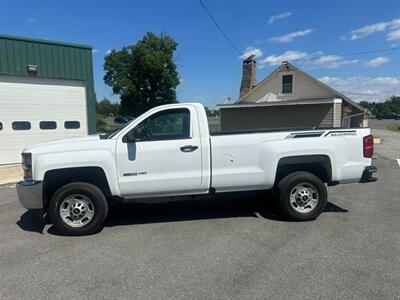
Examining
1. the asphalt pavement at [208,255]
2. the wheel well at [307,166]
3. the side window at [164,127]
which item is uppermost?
the side window at [164,127]

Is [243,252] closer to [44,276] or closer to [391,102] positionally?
[44,276]

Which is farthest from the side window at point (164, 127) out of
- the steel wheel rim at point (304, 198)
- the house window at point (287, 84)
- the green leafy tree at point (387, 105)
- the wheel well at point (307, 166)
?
the green leafy tree at point (387, 105)

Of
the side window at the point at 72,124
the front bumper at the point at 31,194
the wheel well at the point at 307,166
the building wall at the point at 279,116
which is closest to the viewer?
the front bumper at the point at 31,194

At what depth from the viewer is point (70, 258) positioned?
422 cm

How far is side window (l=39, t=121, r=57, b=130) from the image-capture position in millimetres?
12898

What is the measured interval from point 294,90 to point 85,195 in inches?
854

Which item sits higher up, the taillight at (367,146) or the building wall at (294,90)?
the building wall at (294,90)

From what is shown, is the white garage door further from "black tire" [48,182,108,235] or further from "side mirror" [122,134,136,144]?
"side mirror" [122,134,136,144]

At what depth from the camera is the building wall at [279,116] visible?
2097cm

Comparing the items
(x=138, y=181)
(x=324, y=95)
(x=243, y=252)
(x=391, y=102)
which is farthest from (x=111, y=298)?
(x=391, y=102)

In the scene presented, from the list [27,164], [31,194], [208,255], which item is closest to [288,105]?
[208,255]

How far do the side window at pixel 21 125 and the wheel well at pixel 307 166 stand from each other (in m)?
10.6

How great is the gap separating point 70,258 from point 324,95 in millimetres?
22396

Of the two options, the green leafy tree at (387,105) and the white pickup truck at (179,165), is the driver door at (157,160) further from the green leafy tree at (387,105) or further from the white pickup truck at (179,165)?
the green leafy tree at (387,105)
